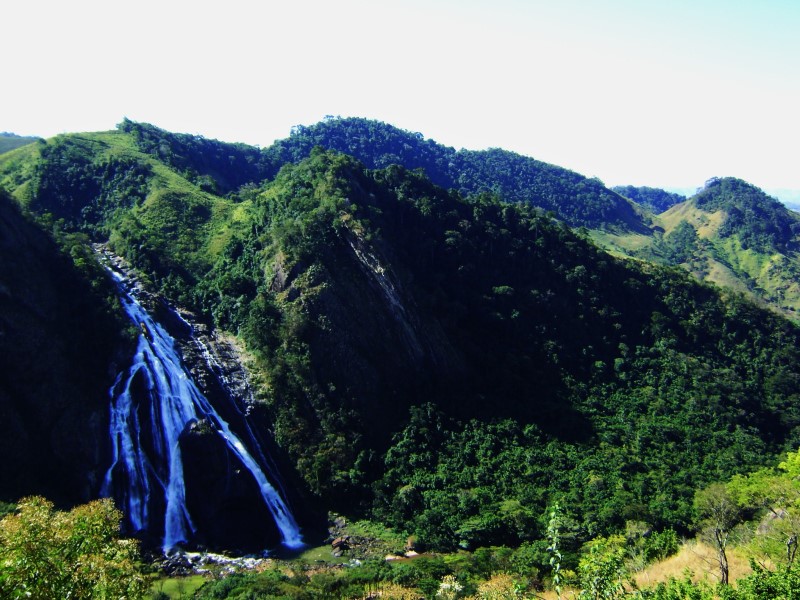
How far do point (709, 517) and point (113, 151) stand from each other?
87.9m

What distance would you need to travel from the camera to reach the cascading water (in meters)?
46.2

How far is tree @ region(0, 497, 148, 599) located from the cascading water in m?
28.6

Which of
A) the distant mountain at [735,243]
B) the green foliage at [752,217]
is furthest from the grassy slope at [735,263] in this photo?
the green foliage at [752,217]

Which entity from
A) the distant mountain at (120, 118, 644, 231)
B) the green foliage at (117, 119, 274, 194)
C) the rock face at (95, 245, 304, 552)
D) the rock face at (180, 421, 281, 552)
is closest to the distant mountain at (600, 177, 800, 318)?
the distant mountain at (120, 118, 644, 231)

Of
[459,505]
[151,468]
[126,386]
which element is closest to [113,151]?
[126,386]

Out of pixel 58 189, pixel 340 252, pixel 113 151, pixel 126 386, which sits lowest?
pixel 126 386

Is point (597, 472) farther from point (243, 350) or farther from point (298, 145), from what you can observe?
point (298, 145)

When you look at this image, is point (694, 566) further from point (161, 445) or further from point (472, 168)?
point (472, 168)

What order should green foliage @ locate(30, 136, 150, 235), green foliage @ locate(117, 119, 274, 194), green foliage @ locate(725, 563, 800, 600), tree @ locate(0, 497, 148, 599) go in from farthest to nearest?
green foliage @ locate(117, 119, 274, 194) < green foliage @ locate(30, 136, 150, 235) < green foliage @ locate(725, 563, 800, 600) < tree @ locate(0, 497, 148, 599)

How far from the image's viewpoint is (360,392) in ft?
184

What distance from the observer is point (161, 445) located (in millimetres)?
49562

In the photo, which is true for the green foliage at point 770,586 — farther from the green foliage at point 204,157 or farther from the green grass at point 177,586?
the green foliage at point 204,157

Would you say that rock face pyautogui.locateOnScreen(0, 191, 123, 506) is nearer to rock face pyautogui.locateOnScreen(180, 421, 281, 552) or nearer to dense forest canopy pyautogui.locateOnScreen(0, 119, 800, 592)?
dense forest canopy pyautogui.locateOnScreen(0, 119, 800, 592)

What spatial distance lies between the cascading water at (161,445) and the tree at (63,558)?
28.6 metres
